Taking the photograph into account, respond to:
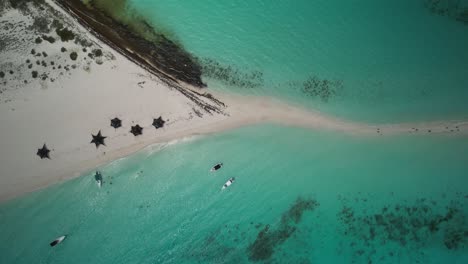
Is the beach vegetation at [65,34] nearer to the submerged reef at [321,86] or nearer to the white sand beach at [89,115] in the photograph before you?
the white sand beach at [89,115]

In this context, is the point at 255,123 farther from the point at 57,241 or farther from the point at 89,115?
the point at 57,241

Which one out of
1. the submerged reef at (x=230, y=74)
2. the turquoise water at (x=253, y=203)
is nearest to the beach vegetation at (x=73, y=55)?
the turquoise water at (x=253, y=203)

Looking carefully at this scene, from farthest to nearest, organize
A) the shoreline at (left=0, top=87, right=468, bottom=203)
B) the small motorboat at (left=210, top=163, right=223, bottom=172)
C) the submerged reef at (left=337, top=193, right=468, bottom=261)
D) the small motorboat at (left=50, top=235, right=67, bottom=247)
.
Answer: the shoreline at (left=0, top=87, right=468, bottom=203)
the small motorboat at (left=210, top=163, right=223, bottom=172)
the small motorboat at (left=50, top=235, right=67, bottom=247)
the submerged reef at (left=337, top=193, right=468, bottom=261)

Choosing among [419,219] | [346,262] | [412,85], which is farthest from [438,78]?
[346,262]

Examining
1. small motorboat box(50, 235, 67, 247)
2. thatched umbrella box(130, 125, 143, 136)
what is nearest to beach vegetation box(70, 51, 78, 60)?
thatched umbrella box(130, 125, 143, 136)

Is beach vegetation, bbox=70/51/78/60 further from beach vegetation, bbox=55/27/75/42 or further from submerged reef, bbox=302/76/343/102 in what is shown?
submerged reef, bbox=302/76/343/102

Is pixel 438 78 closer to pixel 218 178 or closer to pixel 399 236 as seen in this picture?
pixel 399 236
